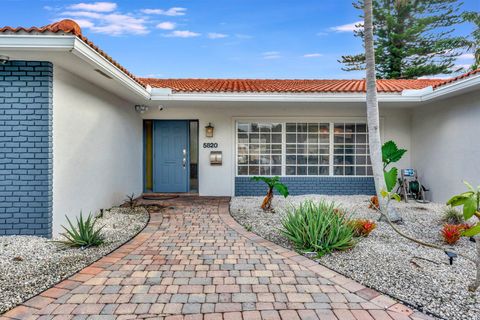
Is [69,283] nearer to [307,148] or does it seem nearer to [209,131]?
[209,131]

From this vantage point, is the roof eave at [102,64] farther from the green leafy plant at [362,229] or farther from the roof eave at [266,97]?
the green leafy plant at [362,229]

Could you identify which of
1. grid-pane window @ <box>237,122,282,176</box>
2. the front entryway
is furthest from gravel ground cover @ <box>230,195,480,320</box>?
the front entryway

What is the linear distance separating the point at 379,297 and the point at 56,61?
220 inches

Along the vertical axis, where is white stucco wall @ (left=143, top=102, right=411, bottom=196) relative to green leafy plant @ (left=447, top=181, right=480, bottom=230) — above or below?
above

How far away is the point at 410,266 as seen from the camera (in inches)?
151

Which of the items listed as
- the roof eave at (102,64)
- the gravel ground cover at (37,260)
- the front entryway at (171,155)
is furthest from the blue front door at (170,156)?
the gravel ground cover at (37,260)

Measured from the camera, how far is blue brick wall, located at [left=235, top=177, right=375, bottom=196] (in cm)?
966

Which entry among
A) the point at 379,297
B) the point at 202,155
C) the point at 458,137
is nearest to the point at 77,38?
the point at 379,297

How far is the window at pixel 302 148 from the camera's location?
382 inches

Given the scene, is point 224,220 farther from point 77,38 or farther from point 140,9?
point 140,9

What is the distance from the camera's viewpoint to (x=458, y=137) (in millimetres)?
7684

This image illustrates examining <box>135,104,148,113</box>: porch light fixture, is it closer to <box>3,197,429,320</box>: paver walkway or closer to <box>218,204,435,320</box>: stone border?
<box>3,197,429,320</box>: paver walkway

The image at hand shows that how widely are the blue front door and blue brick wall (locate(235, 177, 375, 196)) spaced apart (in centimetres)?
183

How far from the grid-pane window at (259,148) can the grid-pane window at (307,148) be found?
1.07 feet
